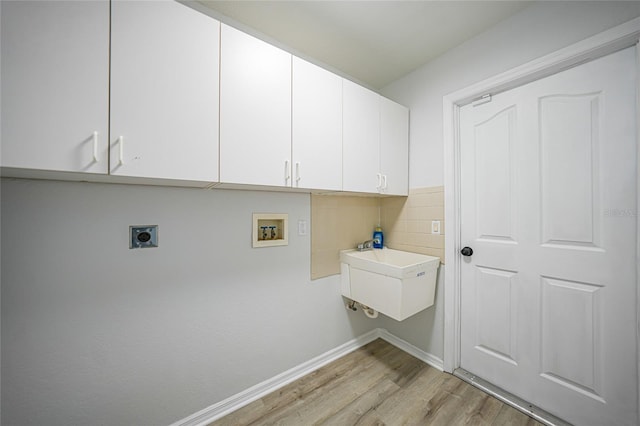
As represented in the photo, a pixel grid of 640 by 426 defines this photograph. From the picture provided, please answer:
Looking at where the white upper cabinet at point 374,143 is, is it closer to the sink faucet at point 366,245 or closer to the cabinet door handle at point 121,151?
the sink faucet at point 366,245

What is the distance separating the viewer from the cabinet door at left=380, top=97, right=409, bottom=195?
6.31 feet

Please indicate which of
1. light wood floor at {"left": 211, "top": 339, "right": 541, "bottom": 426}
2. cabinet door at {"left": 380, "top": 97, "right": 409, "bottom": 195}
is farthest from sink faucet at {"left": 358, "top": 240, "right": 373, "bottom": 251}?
light wood floor at {"left": 211, "top": 339, "right": 541, "bottom": 426}

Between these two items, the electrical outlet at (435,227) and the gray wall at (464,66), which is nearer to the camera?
the gray wall at (464,66)

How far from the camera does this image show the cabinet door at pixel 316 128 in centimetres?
143

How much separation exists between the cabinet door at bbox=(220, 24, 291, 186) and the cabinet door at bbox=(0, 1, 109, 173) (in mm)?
450

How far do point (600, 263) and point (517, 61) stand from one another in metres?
1.29

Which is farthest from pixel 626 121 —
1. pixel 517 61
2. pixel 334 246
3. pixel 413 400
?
pixel 413 400

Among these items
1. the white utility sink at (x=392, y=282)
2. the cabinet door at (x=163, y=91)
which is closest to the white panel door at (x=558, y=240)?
the white utility sink at (x=392, y=282)

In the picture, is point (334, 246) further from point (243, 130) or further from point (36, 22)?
point (36, 22)

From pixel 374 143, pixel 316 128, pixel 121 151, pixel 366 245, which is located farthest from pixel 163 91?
pixel 366 245

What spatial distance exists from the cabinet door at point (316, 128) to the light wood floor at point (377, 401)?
143 centimetres

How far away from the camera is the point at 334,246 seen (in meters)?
2.07

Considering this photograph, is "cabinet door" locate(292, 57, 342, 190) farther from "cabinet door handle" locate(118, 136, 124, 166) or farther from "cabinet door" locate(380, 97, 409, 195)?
"cabinet door handle" locate(118, 136, 124, 166)

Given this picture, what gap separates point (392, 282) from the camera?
165 centimetres
